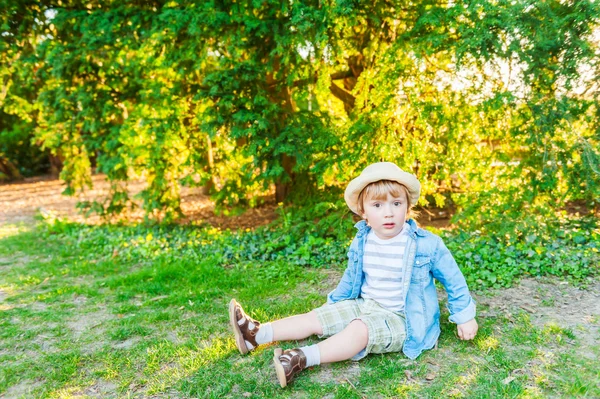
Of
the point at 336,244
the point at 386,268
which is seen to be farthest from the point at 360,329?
the point at 336,244

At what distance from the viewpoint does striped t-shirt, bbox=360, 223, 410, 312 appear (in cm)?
282

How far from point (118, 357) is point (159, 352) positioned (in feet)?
0.87

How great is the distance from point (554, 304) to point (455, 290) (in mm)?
1121

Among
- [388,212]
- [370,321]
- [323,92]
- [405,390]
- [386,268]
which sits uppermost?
[323,92]

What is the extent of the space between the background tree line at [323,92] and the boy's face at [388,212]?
1794mm

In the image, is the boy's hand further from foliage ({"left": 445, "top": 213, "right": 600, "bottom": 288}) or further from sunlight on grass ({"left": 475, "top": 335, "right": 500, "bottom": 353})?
foliage ({"left": 445, "top": 213, "right": 600, "bottom": 288})

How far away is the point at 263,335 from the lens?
289 cm

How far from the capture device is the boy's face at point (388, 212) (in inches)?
108

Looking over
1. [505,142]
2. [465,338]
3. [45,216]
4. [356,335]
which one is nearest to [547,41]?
[505,142]

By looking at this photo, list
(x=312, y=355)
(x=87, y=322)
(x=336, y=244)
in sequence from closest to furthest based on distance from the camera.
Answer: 1. (x=312, y=355)
2. (x=87, y=322)
3. (x=336, y=244)

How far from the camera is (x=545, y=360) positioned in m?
2.61

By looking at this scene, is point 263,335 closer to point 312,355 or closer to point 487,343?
point 312,355

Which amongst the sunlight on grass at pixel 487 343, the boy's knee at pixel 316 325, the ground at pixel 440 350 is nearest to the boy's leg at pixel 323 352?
the ground at pixel 440 350

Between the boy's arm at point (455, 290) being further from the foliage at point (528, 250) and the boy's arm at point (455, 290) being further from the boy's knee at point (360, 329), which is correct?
the foliage at point (528, 250)
